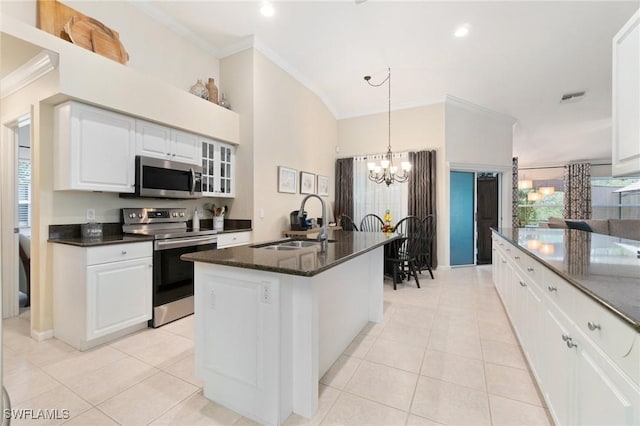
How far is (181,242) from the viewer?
3.09 metres

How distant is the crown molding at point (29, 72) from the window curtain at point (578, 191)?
11.6 m

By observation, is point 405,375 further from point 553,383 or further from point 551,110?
point 551,110

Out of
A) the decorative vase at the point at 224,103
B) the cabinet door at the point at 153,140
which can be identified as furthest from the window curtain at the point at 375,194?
the cabinet door at the point at 153,140

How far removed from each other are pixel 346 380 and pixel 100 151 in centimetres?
289

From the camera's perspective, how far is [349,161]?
20.4ft

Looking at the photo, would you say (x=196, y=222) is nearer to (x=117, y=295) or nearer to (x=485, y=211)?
(x=117, y=295)

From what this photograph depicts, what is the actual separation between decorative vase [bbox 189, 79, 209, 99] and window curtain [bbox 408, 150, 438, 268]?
372cm

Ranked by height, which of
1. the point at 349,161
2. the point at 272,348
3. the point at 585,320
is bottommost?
the point at 272,348

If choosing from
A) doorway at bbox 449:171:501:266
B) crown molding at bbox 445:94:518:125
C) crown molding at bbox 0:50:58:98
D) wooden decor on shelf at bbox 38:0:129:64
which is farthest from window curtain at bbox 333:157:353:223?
crown molding at bbox 0:50:58:98

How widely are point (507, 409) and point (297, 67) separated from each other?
4768 millimetres

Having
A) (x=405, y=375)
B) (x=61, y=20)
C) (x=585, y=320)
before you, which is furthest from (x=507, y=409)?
(x=61, y=20)

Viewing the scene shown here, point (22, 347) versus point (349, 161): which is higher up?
point (349, 161)

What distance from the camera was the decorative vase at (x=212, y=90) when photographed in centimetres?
394

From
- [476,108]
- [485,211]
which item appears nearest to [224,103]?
[476,108]
